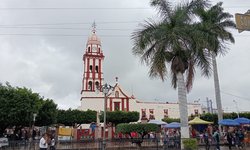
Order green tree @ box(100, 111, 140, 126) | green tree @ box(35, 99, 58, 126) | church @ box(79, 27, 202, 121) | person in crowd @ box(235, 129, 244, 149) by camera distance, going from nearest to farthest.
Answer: person in crowd @ box(235, 129, 244, 149) → green tree @ box(35, 99, 58, 126) → green tree @ box(100, 111, 140, 126) → church @ box(79, 27, 202, 121)

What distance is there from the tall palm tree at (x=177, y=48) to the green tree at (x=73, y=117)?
2809 cm

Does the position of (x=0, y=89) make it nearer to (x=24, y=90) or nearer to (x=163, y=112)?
(x=24, y=90)

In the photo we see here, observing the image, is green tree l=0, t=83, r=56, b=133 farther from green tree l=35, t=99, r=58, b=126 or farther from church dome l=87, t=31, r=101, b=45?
church dome l=87, t=31, r=101, b=45

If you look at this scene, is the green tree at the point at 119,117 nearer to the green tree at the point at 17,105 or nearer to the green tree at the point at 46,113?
the green tree at the point at 46,113

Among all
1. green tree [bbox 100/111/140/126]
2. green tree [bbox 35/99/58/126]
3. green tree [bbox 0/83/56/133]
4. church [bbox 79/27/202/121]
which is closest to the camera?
green tree [bbox 0/83/56/133]

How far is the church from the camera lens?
56594 millimetres

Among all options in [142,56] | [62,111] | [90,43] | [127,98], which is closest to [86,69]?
[90,43]

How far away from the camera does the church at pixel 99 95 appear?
56.6 m

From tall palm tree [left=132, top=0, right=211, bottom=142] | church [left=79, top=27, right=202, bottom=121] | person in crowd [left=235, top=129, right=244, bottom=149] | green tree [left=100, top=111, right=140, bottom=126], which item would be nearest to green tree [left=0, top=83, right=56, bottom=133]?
tall palm tree [left=132, top=0, right=211, bottom=142]

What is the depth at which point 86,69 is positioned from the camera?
57.3m

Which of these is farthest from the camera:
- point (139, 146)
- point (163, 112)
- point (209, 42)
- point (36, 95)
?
point (163, 112)

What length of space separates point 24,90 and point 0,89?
6.84 feet

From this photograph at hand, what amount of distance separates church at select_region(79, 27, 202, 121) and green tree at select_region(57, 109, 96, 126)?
469 inches

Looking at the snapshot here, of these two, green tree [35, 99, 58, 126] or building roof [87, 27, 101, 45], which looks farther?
building roof [87, 27, 101, 45]
